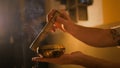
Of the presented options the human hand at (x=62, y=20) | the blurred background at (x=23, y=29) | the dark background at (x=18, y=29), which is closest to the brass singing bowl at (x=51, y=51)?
the human hand at (x=62, y=20)

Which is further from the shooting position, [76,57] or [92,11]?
[92,11]

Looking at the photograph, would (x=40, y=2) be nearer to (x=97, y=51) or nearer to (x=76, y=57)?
(x=97, y=51)

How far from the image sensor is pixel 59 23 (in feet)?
2.67

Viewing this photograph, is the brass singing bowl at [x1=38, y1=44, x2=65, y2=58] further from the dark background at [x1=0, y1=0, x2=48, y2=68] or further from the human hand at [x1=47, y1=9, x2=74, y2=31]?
the dark background at [x1=0, y1=0, x2=48, y2=68]

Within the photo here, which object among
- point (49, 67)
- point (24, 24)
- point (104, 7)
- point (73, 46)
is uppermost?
point (104, 7)

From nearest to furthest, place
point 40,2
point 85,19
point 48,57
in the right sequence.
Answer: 1. point 48,57
2. point 85,19
3. point 40,2

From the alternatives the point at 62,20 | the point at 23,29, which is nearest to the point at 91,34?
the point at 62,20

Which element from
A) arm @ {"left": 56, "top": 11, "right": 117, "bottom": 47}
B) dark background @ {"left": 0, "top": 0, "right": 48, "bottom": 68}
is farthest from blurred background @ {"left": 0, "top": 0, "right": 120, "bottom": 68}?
arm @ {"left": 56, "top": 11, "right": 117, "bottom": 47}

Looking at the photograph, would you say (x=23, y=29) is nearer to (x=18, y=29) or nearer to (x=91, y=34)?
(x=18, y=29)

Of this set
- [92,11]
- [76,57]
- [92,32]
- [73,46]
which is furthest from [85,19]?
[76,57]

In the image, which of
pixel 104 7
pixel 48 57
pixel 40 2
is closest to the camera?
pixel 48 57

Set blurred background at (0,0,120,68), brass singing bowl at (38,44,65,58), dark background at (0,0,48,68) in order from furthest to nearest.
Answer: dark background at (0,0,48,68), blurred background at (0,0,120,68), brass singing bowl at (38,44,65,58)

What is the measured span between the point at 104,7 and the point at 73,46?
339 mm

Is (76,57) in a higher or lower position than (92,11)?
lower
